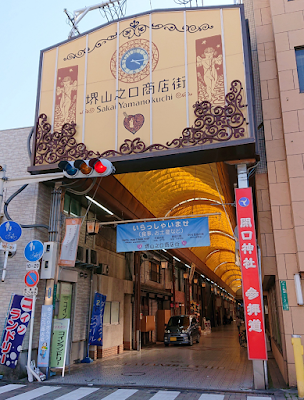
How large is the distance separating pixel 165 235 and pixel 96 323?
5131mm

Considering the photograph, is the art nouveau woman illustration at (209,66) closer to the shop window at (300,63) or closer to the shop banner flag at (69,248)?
the shop window at (300,63)

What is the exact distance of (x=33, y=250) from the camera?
381 inches

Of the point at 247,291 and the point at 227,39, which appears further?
the point at 227,39

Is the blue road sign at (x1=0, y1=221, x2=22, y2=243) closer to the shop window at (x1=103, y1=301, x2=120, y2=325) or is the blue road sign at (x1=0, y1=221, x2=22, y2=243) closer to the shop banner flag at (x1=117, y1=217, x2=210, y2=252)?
the shop banner flag at (x1=117, y1=217, x2=210, y2=252)

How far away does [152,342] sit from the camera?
72.7 feet

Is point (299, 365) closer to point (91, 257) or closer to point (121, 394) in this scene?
point (121, 394)

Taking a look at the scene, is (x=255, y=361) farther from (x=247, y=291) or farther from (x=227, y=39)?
(x=227, y=39)

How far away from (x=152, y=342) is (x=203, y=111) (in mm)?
17198

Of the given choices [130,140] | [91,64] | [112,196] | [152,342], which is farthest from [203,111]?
[152,342]

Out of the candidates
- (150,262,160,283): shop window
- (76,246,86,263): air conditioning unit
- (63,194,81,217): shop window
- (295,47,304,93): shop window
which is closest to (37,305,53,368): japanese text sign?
(76,246,86,263): air conditioning unit

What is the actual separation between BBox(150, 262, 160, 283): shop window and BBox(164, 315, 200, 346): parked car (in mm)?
2837

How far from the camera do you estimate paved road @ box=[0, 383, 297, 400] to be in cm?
754

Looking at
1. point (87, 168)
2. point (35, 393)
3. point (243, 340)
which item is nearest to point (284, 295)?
point (87, 168)

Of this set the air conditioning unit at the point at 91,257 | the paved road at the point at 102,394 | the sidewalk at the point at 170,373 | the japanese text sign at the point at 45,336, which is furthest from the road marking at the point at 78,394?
the air conditioning unit at the point at 91,257
